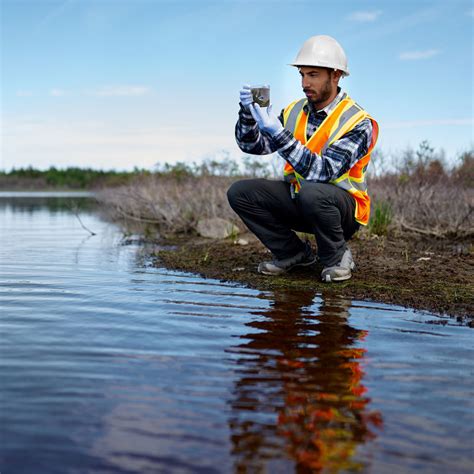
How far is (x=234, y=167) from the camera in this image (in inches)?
551

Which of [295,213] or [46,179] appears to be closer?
[295,213]

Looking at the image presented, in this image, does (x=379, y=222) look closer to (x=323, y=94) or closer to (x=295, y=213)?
(x=295, y=213)

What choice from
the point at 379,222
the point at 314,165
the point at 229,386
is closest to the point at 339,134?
the point at 314,165

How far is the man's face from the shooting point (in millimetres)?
5355

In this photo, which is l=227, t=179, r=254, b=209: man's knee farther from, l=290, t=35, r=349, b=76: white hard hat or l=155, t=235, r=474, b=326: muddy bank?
l=290, t=35, r=349, b=76: white hard hat

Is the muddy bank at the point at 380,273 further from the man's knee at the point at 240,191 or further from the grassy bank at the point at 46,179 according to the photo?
the grassy bank at the point at 46,179

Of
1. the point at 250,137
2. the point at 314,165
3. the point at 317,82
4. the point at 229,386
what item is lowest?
the point at 229,386

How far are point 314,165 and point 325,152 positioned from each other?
14cm

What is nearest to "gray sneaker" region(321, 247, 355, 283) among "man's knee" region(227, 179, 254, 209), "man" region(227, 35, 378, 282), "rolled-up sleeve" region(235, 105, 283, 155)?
"man" region(227, 35, 378, 282)

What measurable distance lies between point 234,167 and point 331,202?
8727 millimetres

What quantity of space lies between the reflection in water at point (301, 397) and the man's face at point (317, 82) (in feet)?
6.96

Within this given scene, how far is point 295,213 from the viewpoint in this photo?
5.79m

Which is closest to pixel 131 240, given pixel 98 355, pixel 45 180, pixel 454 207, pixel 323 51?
pixel 454 207

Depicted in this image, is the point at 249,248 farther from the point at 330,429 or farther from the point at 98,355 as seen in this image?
the point at 330,429
